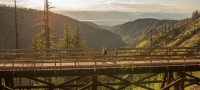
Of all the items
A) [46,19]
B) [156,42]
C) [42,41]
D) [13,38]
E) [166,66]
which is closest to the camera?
[166,66]

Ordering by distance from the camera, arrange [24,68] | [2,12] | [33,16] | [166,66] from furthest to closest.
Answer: [33,16], [2,12], [166,66], [24,68]

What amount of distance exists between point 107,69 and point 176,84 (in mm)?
5774

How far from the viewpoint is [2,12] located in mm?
152750

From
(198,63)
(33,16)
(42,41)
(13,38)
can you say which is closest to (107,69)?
(198,63)

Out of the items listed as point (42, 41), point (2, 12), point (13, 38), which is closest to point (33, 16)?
point (2, 12)

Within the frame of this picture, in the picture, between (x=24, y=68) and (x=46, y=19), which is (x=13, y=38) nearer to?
(x=46, y=19)

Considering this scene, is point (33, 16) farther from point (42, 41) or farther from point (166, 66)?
point (166, 66)

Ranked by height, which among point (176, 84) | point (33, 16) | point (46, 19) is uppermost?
point (33, 16)

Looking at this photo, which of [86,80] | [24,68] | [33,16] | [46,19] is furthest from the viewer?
[33,16]

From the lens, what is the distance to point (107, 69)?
1555cm

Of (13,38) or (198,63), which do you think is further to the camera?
(13,38)

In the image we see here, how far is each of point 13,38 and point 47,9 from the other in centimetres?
10905

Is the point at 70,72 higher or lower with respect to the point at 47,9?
lower

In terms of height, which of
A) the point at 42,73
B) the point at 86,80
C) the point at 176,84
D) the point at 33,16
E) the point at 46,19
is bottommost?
the point at 86,80
